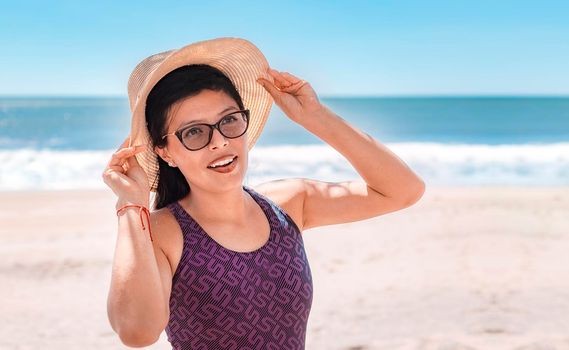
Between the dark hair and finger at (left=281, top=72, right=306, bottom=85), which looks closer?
the dark hair

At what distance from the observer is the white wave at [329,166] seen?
1557 centimetres

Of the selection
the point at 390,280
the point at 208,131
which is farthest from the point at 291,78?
the point at 390,280

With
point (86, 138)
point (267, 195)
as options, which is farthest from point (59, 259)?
point (86, 138)

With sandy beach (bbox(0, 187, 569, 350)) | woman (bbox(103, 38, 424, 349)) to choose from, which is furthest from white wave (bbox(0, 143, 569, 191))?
woman (bbox(103, 38, 424, 349))

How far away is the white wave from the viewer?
15.6 metres

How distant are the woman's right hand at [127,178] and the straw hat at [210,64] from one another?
0.18 ft

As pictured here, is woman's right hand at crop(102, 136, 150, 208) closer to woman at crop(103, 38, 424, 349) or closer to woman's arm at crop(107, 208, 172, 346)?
woman at crop(103, 38, 424, 349)

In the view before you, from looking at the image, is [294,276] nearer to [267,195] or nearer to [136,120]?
[267,195]

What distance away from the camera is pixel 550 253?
25.5 ft

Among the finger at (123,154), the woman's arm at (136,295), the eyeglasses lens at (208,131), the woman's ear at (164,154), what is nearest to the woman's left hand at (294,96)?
the eyeglasses lens at (208,131)

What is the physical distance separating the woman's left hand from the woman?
9.2 inches

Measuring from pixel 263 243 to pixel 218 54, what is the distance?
67cm

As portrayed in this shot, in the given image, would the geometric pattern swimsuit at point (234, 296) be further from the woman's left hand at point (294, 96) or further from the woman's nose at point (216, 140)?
the woman's left hand at point (294, 96)

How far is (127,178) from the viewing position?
7.04 feet
